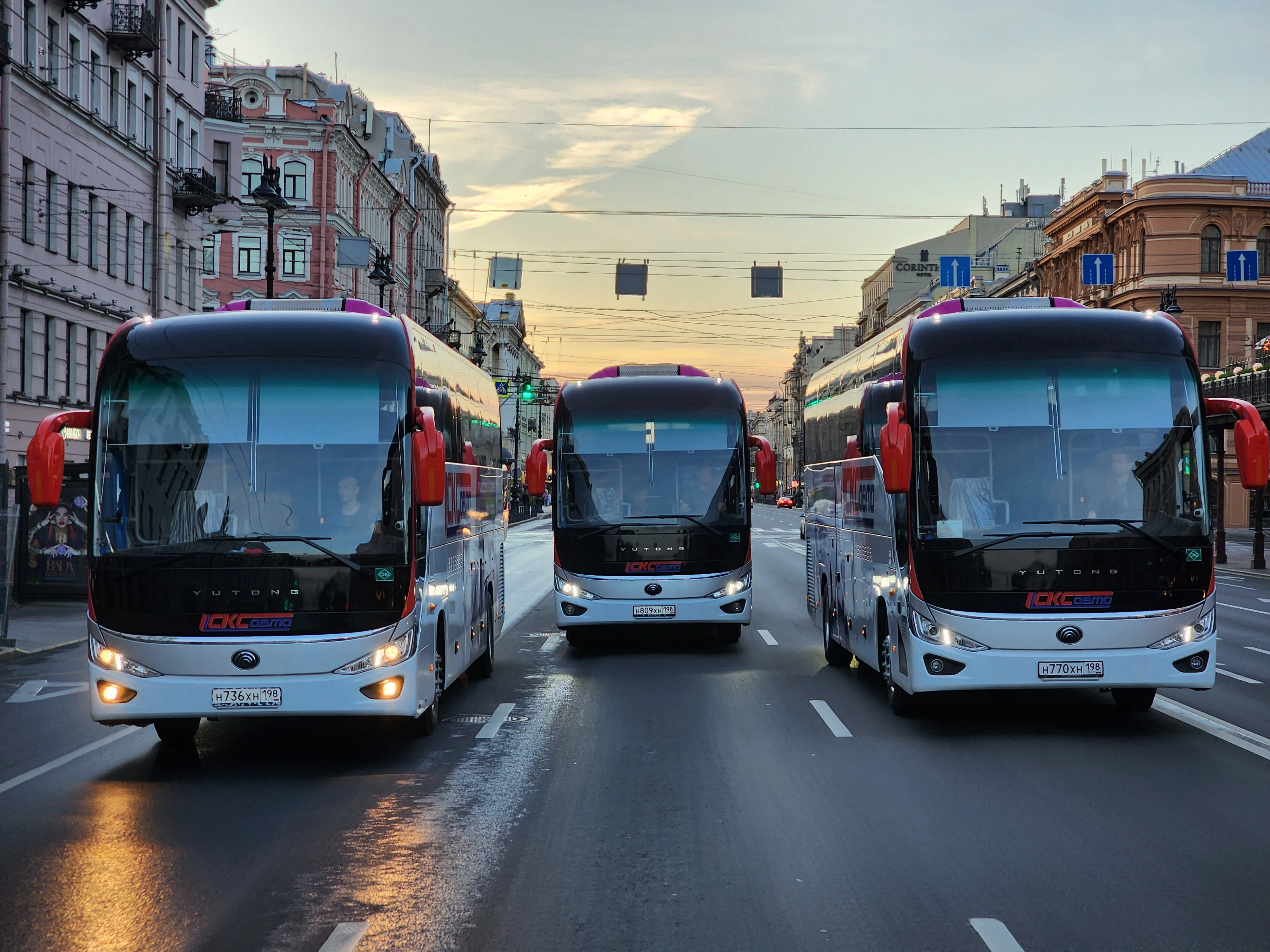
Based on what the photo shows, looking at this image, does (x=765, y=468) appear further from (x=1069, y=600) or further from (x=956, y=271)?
(x=956, y=271)

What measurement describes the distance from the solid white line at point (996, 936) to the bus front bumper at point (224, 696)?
4.96 m

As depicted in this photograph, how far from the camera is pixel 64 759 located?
→ 1040cm

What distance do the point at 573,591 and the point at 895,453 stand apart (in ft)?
23.8

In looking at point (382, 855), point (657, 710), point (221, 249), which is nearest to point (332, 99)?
point (221, 249)

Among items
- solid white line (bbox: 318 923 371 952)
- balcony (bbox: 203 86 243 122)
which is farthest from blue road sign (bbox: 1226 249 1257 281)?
solid white line (bbox: 318 923 371 952)

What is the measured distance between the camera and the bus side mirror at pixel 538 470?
15.7 m

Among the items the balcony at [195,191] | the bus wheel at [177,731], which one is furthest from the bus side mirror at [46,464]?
the balcony at [195,191]

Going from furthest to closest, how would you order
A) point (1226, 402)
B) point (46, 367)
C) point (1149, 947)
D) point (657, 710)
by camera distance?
point (46, 367)
point (657, 710)
point (1226, 402)
point (1149, 947)

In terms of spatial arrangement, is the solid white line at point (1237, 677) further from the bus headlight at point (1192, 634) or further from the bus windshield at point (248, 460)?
the bus windshield at point (248, 460)

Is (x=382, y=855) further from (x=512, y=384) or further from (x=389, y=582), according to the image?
(x=512, y=384)

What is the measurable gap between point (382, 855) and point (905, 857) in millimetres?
2664

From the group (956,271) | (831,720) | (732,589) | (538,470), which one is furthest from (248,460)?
(956,271)

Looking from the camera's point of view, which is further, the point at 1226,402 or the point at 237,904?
the point at 1226,402

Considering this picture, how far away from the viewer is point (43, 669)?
653 inches
